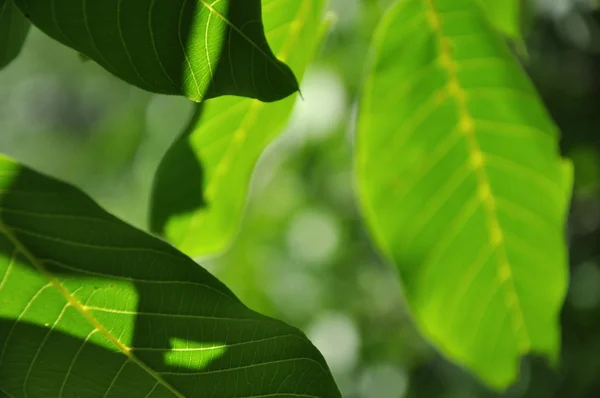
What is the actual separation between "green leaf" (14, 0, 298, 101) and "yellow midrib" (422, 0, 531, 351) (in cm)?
43

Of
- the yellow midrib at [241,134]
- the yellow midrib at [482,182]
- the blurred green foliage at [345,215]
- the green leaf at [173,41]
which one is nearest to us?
the green leaf at [173,41]

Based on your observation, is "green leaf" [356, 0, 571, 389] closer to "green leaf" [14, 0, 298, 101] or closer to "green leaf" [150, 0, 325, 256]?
"green leaf" [150, 0, 325, 256]

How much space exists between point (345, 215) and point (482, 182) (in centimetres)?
239

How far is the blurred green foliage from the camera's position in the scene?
2439 mm

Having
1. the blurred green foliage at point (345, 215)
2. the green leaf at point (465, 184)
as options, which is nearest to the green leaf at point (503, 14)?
the green leaf at point (465, 184)

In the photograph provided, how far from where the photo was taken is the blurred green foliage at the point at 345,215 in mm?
2439

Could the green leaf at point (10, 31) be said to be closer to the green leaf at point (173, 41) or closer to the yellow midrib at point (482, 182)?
the green leaf at point (173, 41)

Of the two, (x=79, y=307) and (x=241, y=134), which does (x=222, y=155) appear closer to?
(x=241, y=134)

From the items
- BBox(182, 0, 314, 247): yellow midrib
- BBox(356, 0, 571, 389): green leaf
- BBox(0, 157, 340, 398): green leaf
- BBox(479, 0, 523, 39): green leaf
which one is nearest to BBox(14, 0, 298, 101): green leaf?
BBox(0, 157, 340, 398): green leaf

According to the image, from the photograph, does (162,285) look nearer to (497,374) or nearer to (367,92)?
(367,92)

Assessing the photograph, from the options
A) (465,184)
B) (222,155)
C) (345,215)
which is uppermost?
(222,155)

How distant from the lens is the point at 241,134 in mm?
898

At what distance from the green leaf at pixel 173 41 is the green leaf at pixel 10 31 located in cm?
6

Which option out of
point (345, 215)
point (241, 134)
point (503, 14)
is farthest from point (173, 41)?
point (345, 215)
